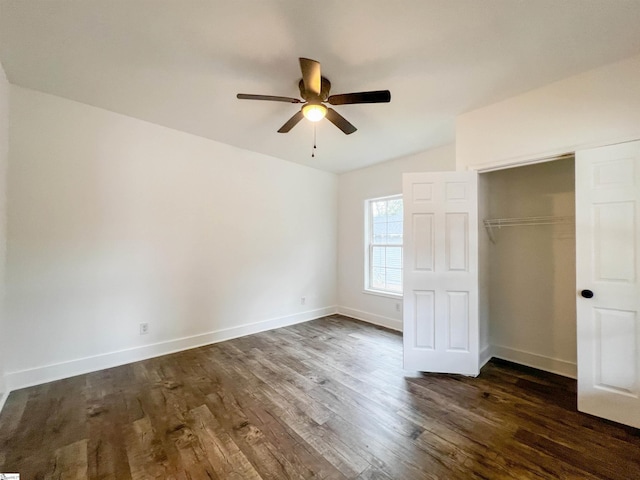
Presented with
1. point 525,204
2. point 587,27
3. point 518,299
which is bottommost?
point 518,299

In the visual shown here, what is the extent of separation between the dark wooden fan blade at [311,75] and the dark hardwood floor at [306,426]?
2.47 metres

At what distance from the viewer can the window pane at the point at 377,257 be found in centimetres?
461

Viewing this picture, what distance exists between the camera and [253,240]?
13.1 ft

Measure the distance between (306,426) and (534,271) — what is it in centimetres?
285

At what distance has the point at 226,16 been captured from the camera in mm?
1651

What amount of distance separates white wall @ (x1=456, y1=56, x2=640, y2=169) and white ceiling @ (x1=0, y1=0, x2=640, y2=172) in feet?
0.36

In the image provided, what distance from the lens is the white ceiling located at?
63.1 inches

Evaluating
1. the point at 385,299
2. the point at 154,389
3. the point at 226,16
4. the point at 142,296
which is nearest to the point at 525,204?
the point at 385,299

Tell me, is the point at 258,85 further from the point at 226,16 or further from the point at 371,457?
the point at 371,457

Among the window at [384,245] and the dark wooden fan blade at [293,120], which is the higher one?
the dark wooden fan blade at [293,120]

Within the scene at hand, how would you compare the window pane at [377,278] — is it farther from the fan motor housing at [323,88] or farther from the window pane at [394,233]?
the fan motor housing at [323,88]

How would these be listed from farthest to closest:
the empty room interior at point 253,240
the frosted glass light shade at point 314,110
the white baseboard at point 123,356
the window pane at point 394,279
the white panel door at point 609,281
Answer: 1. the window pane at point 394,279
2. the white baseboard at point 123,356
3. the frosted glass light shade at point 314,110
4. the white panel door at point 609,281
5. the empty room interior at point 253,240

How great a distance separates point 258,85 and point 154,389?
9.58 ft

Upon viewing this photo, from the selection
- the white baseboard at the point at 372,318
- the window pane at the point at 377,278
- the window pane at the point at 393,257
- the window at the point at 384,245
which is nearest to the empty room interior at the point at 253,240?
the white baseboard at the point at 372,318
